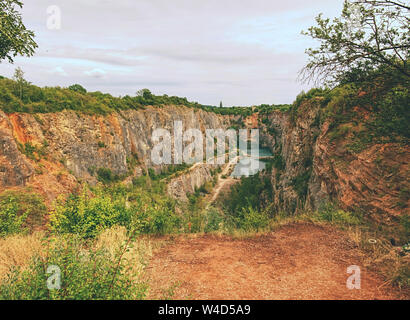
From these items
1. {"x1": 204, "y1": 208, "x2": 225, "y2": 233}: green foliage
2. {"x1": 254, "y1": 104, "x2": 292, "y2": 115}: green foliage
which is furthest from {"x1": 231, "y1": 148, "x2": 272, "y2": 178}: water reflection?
{"x1": 204, "y1": 208, "x2": 225, "y2": 233}: green foliage

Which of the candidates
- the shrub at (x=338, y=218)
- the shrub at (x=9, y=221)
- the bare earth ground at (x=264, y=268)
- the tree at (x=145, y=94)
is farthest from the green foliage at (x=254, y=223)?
the tree at (x=145, y=94)

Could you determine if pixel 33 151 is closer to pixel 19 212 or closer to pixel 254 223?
pixel 19 212

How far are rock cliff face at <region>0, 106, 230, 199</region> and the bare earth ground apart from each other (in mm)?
8968

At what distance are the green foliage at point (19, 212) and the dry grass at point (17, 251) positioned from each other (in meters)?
1.10

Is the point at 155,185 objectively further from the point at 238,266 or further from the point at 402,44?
the point at 402,44

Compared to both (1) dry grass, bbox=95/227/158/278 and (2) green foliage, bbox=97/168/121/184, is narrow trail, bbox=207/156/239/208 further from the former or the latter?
(1) dry grass, bbox=95/227/158/278

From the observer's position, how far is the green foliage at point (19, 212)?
666 centimetres

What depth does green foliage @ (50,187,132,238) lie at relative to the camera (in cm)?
647

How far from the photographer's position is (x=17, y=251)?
16.8ft

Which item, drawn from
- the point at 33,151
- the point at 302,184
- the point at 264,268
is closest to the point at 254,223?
the point at 264,268

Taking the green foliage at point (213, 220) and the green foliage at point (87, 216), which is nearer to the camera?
the green foliage at point (87, 216)

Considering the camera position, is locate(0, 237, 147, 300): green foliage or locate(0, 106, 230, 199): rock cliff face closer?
locate(0, 237, 147, 300): green foliage

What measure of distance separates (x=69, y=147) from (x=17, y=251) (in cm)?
1571

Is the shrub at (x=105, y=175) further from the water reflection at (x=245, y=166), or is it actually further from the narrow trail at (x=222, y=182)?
the water reflection at (x=245, y=166)
